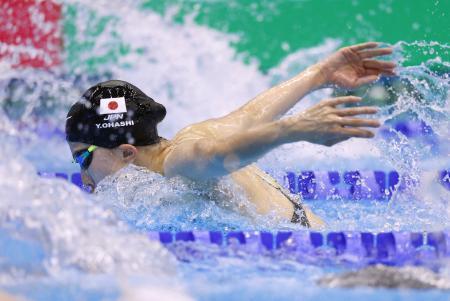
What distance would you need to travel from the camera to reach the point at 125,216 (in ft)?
9.08

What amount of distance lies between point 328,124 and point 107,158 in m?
1.01

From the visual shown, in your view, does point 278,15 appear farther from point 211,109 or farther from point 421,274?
point 421,274

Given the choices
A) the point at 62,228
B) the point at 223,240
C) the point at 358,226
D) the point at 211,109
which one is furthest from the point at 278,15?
the point at 62,228

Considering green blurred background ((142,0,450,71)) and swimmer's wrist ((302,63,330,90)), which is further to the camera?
green blurred background ((142,0,450,71))

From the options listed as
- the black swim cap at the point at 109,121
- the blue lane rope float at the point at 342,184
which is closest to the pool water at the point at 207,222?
the blue lane rope float at the point at 342,184

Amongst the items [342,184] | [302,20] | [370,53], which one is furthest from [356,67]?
[302,20]

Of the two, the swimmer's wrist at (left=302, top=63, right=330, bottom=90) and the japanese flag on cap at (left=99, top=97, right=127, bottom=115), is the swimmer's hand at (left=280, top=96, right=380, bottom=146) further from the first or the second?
the japanese flag on cap at (left=99, top=97, right=127, bottom=115)

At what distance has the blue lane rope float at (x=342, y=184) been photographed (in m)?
3.90

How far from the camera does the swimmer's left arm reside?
2684 millimetres

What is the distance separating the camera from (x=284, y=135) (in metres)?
2.04

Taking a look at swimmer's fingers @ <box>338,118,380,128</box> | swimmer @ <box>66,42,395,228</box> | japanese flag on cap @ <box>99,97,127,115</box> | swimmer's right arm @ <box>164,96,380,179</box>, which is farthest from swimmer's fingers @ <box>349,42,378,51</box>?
japanese flag on cap @ <box>99,97,127,115</box>

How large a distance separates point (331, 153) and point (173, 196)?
2.95m

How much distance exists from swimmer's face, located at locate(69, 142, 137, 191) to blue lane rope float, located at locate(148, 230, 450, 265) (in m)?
0.38

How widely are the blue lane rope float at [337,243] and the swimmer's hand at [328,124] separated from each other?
46cm
